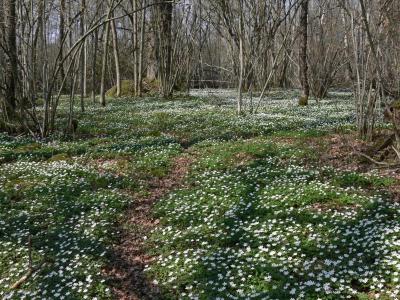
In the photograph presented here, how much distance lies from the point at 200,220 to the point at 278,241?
2.23 meters

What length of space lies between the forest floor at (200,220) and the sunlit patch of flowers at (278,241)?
0.10 ft

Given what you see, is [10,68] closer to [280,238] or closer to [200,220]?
[200,220]

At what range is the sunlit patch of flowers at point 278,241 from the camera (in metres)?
7.07

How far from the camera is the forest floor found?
7.52 meters

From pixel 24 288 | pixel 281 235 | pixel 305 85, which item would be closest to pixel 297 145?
pixel 281 235

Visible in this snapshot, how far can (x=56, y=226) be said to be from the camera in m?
10.5

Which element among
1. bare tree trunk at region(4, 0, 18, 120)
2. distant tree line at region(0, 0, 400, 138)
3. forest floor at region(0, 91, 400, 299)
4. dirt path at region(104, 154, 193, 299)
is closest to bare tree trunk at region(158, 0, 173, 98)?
distant tree line at region(0, 0, 400, 138)

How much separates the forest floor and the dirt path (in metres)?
0.04

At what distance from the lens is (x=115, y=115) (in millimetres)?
25250

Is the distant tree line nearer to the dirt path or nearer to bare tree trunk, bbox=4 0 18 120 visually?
→ bare tree trunk, bbox=4 0 18 120

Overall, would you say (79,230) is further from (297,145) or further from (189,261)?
(297,145)

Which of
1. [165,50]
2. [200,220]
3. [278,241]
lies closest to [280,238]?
[278,241]

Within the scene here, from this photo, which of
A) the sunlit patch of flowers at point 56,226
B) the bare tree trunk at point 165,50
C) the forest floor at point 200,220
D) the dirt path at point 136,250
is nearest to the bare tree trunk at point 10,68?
the forest floor at point 200,220

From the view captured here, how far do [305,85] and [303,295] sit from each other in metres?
25.5
